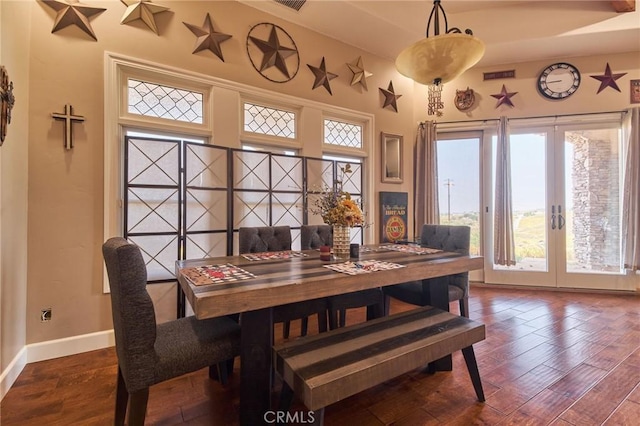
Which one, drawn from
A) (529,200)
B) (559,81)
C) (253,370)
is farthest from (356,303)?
(559,81)

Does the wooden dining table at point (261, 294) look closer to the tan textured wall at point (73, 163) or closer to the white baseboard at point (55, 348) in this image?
the tan textured wall at point (73, 163)

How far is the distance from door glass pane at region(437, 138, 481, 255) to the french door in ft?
0.59

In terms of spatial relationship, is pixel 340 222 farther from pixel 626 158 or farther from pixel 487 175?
pixel 626 158

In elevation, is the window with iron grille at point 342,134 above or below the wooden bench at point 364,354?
above

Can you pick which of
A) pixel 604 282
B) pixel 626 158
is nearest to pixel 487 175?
pixel 626 158

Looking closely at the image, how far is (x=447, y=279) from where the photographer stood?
225 cm

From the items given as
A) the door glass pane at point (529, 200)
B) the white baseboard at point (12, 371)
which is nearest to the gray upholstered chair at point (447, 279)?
the door glass pane at point (529, 200)

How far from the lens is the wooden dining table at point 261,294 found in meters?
1.27

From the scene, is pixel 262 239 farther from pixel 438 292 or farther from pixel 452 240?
pixel 452 240

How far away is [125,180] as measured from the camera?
254cm

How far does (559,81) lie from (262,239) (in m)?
4.90

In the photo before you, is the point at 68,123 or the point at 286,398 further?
the point at 68,123

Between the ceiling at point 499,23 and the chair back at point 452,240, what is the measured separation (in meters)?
2.68

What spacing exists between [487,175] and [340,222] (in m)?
3.47
